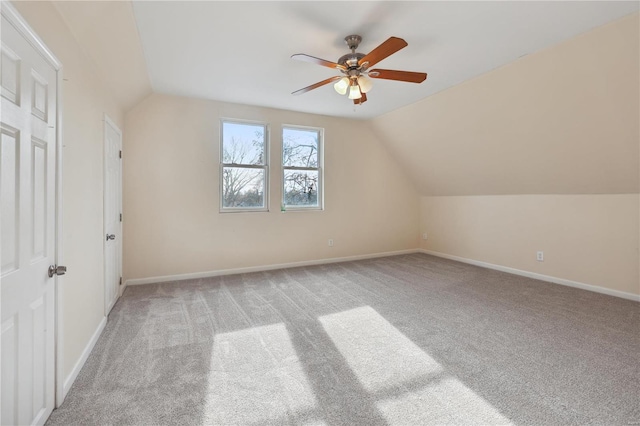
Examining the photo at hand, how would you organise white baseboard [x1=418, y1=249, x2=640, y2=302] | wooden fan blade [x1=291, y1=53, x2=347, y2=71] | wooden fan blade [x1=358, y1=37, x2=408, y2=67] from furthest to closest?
white baseboard [x1=418, y1=249, x2=640, y2=302] < wooden fan blade [x1=291, y1=53, x2=347, y2=71] < wooden fan blade [x1=358, y1=37, x2=408, y2=67]

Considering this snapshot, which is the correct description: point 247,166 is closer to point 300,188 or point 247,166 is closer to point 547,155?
point 300,188

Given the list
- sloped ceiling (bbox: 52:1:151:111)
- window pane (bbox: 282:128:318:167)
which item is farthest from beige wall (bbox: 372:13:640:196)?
sloped ceiling (bbox: 52:1:151:111)

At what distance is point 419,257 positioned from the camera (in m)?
5.61

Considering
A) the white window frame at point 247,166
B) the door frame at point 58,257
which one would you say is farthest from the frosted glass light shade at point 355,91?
the white window frame at point 247,166

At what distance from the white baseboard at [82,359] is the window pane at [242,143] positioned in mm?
2594

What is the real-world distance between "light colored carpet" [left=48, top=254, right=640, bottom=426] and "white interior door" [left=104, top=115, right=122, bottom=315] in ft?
0.83

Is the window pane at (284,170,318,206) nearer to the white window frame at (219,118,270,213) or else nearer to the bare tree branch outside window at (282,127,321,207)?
the bare tree branch outside window at (282,127,321,207)

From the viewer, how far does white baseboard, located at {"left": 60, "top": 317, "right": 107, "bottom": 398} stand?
177 cm

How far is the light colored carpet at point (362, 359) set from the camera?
162cm

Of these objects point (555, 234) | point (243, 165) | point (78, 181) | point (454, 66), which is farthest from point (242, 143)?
point (555, 234)

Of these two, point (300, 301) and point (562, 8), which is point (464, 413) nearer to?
point (300, 301)

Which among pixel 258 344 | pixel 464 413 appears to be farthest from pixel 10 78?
pixel 464 413

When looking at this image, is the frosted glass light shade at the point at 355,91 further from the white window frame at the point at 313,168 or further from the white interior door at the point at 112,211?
the white interior door at the point at 112,211

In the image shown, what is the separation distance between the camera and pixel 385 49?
6.84 ft
